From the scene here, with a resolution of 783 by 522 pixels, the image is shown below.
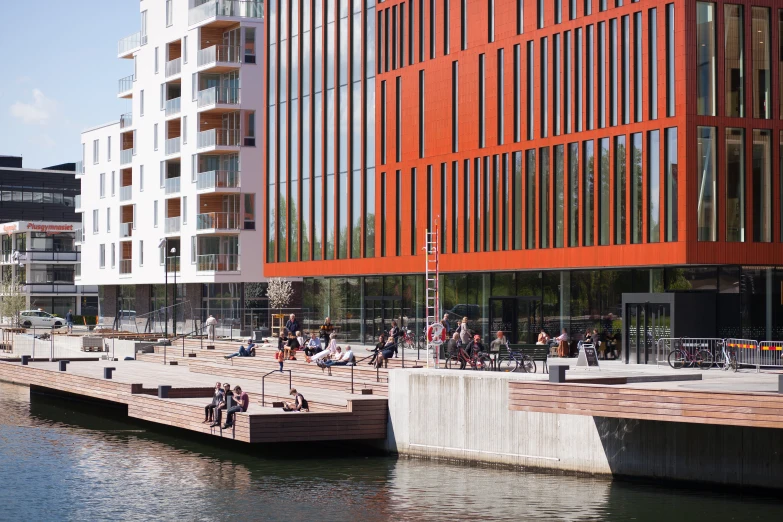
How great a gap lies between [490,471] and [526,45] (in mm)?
20755

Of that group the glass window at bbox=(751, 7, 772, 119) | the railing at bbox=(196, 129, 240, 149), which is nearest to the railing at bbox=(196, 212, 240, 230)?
the railing at bbox=(196, 129, 240, 149)

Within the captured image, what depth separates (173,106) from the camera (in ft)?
260

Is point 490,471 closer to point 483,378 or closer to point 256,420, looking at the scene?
point 483,378

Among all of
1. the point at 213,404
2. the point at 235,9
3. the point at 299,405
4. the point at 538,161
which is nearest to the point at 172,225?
the point at 235,9

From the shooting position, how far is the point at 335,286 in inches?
2292

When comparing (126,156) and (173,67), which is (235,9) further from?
(126,156)

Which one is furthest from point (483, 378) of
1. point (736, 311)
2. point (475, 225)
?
point (475, 225)

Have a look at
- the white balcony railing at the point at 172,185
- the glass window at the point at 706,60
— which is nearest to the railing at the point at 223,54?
the white balcony railing at the point at 172,185

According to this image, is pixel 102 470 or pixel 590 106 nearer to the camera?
pixel 102 470

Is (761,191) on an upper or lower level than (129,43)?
lower

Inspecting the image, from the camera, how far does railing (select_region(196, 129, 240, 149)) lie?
74375 mm

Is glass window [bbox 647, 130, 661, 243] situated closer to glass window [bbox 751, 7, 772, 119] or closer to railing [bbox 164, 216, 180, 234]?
glass window [bbox 751, 7, 772, 119]

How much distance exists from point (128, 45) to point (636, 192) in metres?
54.3

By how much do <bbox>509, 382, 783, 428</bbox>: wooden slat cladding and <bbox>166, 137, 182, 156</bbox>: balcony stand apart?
2129 inches
